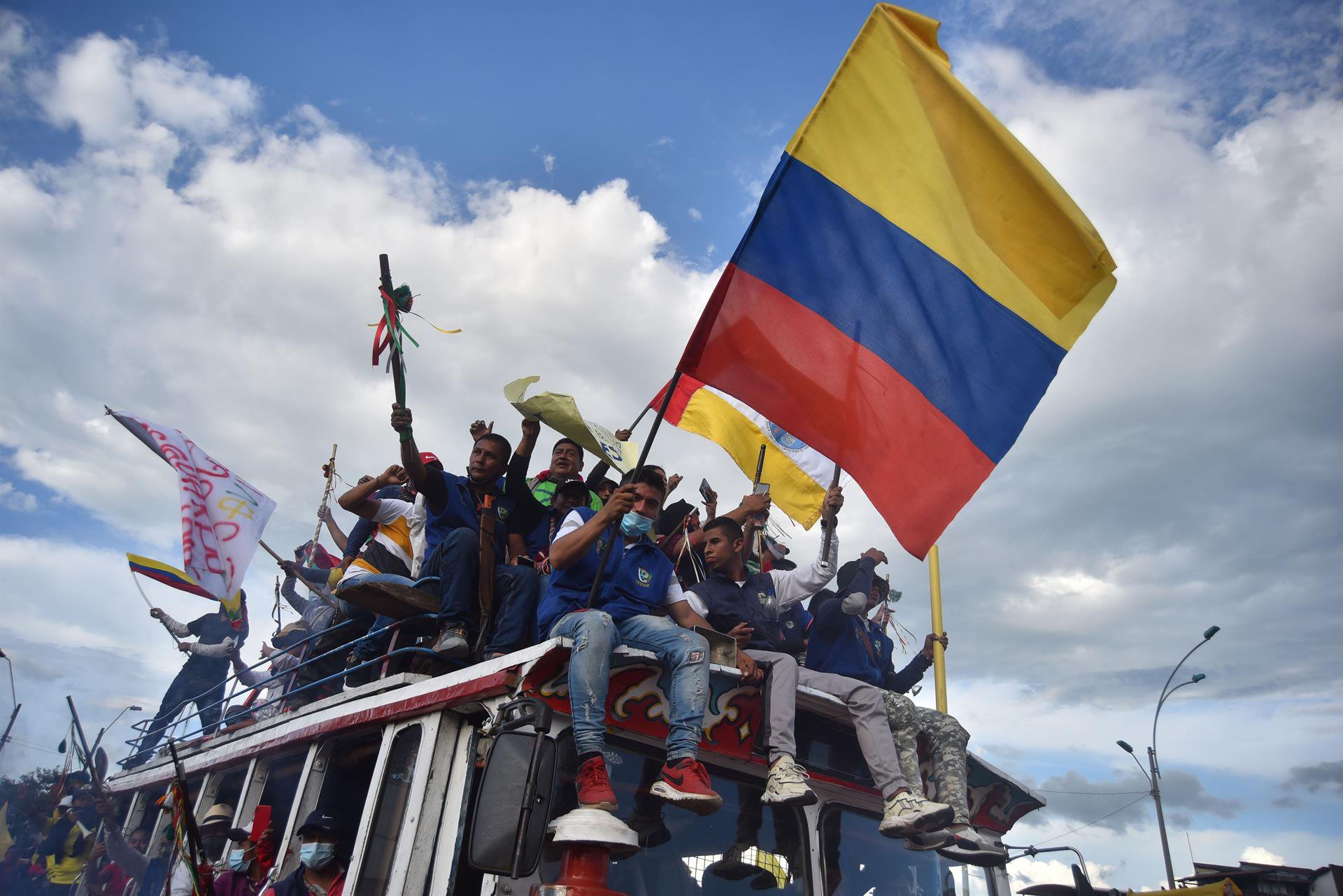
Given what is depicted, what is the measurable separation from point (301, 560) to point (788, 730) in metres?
8.37

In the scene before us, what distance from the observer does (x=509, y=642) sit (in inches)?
177

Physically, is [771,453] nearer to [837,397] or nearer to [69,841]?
[837,397]

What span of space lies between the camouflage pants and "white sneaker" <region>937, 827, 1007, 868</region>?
0.08 metres

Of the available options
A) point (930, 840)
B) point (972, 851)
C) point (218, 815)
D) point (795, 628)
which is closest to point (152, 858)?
point (218, 815)

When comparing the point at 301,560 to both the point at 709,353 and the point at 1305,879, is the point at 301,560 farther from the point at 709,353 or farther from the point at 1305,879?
the point at 1305,879

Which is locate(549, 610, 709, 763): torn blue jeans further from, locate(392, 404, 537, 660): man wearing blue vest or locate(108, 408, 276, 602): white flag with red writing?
locate(108, 408, 276, 602): white flag with red writing

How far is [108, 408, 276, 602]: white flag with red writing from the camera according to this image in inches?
296

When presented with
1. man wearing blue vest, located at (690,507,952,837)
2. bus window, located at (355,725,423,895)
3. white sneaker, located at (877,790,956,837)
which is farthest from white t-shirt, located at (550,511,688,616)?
white sneaker, located at (877,790,956,837)

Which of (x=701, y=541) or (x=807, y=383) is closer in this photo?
(x=807, y=383)

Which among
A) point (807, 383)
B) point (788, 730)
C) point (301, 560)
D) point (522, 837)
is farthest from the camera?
point (301, 560)

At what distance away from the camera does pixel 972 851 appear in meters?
4.69

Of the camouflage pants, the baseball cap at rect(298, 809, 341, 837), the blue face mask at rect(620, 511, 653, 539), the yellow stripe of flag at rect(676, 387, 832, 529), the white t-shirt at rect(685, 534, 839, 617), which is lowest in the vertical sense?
the baseball cap at rect(298, 809, 341, 837)

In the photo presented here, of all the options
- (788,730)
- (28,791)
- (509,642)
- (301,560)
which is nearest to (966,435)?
(788,730)

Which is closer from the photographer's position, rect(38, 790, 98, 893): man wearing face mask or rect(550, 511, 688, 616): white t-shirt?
rect(550, 511, 688, 616): white t-shirt
